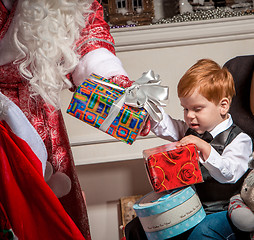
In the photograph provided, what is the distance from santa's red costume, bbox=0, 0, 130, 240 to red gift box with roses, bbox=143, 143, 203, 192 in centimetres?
20

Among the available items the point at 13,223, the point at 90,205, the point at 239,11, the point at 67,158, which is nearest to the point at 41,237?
the point at 13,223

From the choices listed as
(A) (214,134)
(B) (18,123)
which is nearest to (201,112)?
(A) (214,134)

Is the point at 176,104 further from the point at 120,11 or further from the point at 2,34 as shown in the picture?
the point at 2,34

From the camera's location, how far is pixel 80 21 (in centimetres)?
96

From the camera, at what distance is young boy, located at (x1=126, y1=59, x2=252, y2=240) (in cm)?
100

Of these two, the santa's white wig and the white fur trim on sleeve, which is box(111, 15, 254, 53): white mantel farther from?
the white fur trim on sleeve

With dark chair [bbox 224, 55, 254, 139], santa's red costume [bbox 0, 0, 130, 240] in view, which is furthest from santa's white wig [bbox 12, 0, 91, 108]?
dark chair [bbox 224, 55, 254, 139]

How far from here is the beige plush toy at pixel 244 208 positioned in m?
0.91

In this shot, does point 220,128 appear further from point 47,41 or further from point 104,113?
point 47,41

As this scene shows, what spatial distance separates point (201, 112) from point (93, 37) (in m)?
0.35

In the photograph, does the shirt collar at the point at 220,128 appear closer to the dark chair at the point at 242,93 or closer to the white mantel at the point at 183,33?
the dark chair at the point at 242,93

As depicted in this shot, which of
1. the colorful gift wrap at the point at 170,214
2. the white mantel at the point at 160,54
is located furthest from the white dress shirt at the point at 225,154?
the white mantel at the point at 160,54

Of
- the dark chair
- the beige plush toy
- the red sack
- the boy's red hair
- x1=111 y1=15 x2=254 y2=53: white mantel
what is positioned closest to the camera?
the red sack

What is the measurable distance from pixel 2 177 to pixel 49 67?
0.94ft
